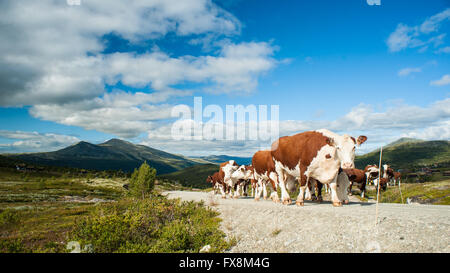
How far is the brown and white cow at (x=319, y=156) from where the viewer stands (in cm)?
1202

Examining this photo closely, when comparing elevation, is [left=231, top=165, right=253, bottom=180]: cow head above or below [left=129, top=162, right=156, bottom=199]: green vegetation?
above

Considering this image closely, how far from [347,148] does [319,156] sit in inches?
58.0

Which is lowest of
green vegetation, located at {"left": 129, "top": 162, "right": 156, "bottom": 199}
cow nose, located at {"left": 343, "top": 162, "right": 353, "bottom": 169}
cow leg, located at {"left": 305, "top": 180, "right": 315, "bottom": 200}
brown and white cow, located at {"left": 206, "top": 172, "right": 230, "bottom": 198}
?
green vegetation, located at {"left": 129, "top": 162, "right": 156, "bottom": 199}

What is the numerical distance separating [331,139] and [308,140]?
4.88 feet

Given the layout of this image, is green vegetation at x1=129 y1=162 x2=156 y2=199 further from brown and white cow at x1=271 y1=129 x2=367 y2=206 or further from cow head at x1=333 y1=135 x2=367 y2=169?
cow head at x1=333 y1=135 x2=367 y2=169

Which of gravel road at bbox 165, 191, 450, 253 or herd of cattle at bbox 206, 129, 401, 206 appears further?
herd of cattle at bbox 206, 129, 401, 206

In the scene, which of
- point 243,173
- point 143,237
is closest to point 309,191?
point 243,173

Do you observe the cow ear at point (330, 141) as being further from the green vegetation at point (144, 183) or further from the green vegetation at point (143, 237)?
the green vegetation at point (144, 183)

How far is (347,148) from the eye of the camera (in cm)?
1180

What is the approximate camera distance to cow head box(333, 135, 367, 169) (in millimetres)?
11617

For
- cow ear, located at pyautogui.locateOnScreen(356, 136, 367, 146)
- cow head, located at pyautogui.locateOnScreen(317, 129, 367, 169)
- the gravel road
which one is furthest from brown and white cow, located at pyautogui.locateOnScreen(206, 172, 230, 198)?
cow ear, located at pyautogui.locateOnScreen(356, 136, 367, 146)

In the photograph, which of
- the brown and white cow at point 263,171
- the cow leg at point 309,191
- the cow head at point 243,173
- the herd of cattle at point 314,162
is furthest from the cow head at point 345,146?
the cow head at point 243,173

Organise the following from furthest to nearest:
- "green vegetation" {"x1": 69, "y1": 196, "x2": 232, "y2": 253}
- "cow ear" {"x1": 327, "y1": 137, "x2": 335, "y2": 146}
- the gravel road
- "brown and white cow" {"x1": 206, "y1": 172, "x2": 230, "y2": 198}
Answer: "brown and white cow" {"x1": 206, "y1": 172, "x2": 230, "y2": 198}
"cow ear" {"x1": 327, "y1": 137, "x2": 335, "y2": 146}
"green vegetation" {"x1": 69, "y1": 196, "x2": 232, "y2": 253}
the gravel road
